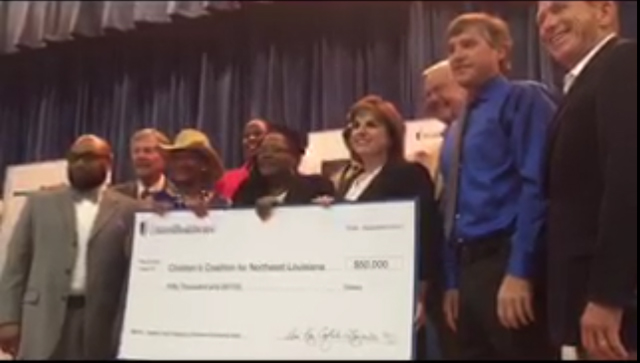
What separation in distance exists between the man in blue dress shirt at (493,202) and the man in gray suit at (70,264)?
64cm

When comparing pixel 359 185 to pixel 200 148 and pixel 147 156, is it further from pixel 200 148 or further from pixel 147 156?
pixel 147 156

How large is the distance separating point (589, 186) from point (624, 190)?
9 centimetres

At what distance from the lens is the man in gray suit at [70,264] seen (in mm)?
1779

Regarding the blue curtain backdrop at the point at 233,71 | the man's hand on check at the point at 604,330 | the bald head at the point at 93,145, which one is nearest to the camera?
the man's hand on check at the point at 604,330

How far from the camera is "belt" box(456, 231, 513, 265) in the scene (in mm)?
1604

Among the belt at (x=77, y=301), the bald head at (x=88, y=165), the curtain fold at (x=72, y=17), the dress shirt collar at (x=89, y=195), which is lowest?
the belt at (x=77, y=301)

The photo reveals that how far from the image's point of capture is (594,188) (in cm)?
147

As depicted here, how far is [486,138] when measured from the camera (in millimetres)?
1627

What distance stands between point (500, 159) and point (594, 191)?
0.20m

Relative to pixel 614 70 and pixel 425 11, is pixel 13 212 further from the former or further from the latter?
pixel 425 11

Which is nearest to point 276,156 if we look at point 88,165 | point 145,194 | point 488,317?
point 145,194

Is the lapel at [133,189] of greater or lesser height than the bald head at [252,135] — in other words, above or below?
below
